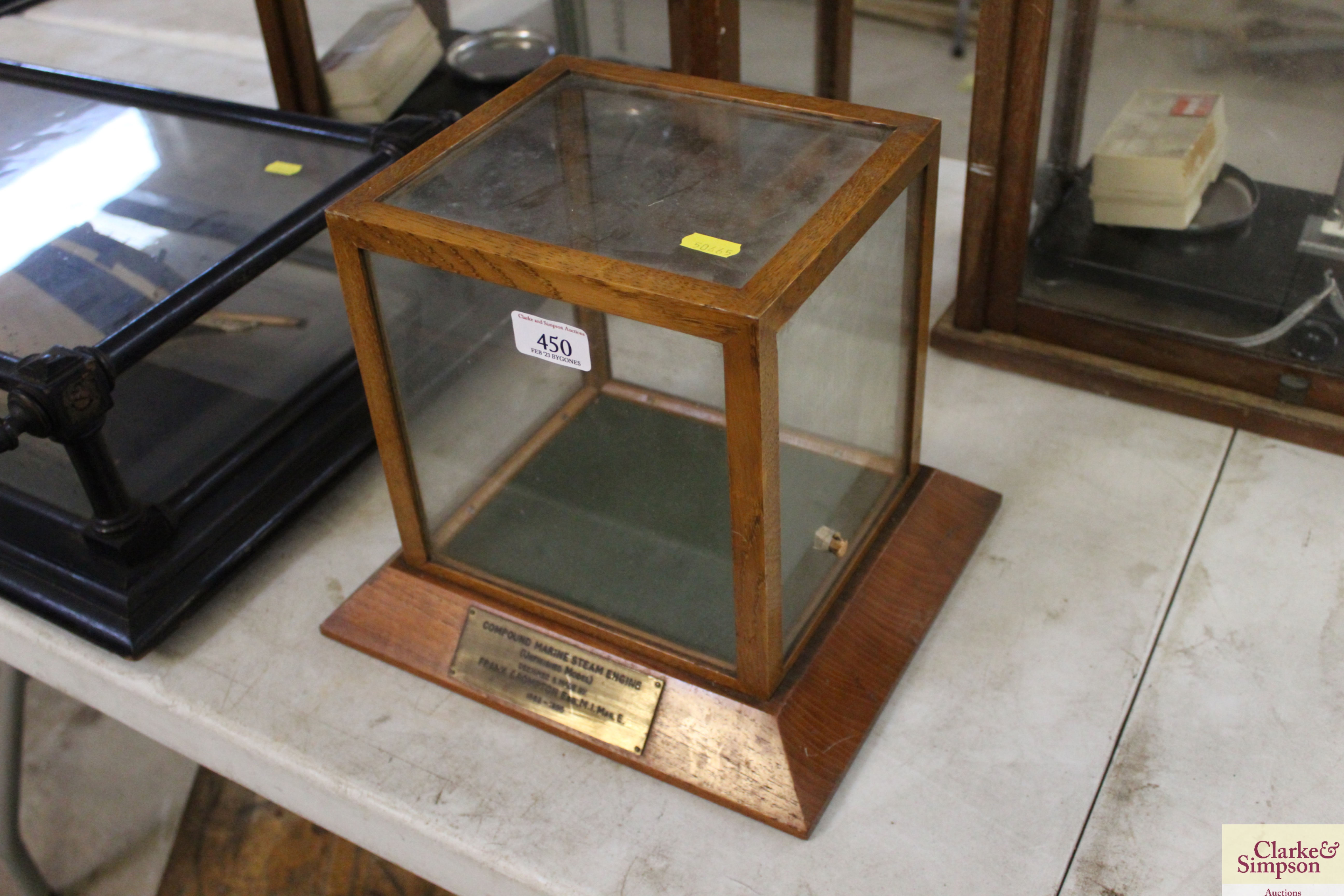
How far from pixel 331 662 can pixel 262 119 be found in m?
0.67

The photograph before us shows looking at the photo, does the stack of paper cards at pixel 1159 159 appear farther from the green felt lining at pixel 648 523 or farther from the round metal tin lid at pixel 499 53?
the round metal tin lid at pixel 499 53

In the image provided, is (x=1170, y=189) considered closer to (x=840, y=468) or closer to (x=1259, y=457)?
(x=1259, y=457)

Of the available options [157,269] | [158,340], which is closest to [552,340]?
[158,340]

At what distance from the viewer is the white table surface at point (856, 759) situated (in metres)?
0.92

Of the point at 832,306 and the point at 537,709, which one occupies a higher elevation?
the point at 832,306

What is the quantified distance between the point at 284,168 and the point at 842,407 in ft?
2.58

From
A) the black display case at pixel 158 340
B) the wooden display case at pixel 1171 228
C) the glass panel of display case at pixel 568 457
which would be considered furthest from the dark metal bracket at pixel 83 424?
the wooden display case at pixel 1171 228

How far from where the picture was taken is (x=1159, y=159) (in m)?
1.23

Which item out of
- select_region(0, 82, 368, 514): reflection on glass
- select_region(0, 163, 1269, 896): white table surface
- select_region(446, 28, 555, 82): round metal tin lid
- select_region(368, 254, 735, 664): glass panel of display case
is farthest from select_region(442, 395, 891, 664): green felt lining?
select_region(446, 28, 555, 82): round metal tin lid

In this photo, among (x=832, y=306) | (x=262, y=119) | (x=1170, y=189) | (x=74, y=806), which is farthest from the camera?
(x=74, y=806)

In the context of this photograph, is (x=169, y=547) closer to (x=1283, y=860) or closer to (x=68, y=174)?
(x=68, y=174)

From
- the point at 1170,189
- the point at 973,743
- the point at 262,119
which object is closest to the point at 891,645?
the point at 973,743

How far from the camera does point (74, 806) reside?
157 centimetres

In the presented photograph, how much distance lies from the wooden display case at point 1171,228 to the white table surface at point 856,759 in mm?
69
